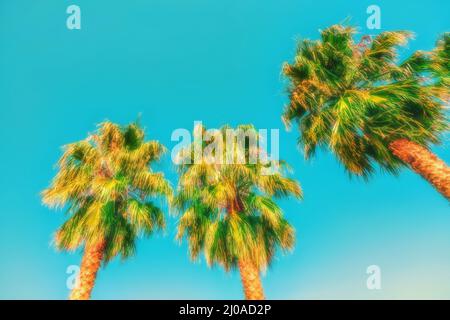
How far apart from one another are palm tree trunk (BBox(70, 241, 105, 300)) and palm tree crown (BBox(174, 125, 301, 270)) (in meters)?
2.23

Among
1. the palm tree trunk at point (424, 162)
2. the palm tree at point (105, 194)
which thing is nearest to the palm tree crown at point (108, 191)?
the palm tree at point (105, 194)

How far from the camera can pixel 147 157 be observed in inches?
380

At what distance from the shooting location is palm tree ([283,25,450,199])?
7213 millimetres

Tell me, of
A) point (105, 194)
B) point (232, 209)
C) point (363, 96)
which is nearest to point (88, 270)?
point (105, 194)

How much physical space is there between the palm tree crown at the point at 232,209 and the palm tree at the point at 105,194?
1.04 metres

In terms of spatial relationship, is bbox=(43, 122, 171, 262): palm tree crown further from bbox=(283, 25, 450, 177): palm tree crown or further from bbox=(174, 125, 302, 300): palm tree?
bbox=(283, 25, 450, 177): palm tree crown

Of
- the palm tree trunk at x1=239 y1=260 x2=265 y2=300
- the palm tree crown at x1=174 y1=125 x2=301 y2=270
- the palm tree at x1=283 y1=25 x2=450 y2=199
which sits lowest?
the palm tree trunk at x1=239 y1=260 x2=265 y2=300

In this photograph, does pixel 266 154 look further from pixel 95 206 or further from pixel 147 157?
pixel 95 206

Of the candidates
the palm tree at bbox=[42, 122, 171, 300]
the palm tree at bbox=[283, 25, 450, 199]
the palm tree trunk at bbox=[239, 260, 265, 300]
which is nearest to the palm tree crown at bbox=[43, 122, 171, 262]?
the palm tree at bbox=[42, 122, 171, 300]

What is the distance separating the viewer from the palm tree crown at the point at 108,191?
7848mm

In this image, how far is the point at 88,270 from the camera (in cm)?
738

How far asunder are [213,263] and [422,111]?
6806mm
